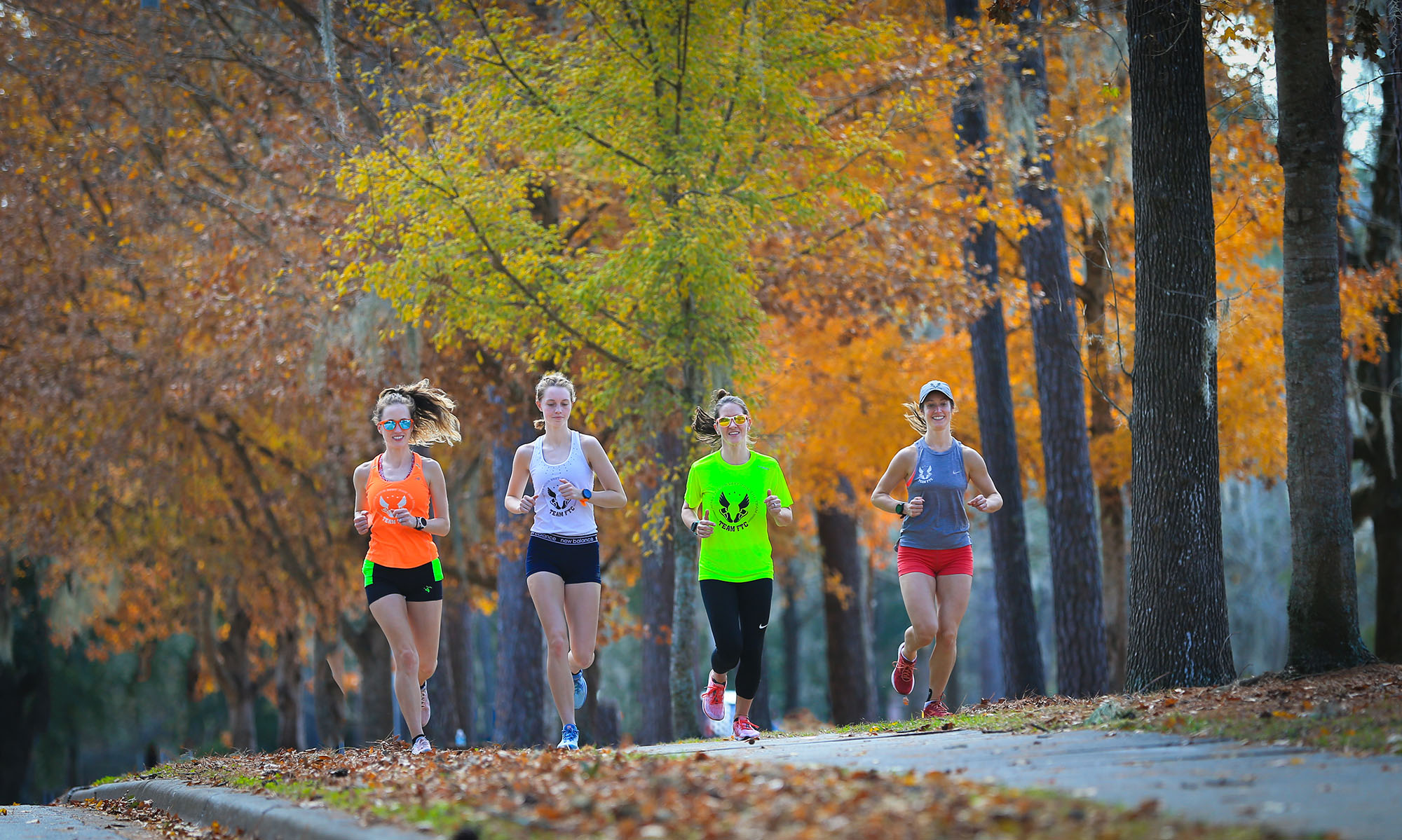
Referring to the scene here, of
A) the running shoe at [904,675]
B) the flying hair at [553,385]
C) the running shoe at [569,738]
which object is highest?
the flying hair at [553,385]

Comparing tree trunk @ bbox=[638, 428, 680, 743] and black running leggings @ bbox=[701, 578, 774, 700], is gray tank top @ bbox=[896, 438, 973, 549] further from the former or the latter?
tree trunk @ bbox=[638, 428, 680, 743]

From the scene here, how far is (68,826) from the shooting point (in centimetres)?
827

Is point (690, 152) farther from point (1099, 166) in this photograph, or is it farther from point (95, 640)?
point (95, 640)

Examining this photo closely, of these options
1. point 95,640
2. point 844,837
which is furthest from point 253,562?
point 844,837

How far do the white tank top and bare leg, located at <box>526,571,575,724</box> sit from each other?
1.01 feet

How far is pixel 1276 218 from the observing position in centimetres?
1662

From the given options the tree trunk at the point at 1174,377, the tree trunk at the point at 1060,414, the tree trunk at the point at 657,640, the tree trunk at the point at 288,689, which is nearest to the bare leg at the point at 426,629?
the tree trunk at the point at 1174,377

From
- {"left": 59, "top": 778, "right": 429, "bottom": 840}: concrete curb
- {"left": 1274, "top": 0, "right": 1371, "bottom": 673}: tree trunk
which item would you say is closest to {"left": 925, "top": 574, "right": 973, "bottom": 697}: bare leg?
{"left": 1274, "top": 0, "right": 1371, "bottom": 673}: tree trunk

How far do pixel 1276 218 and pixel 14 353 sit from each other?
1725cm

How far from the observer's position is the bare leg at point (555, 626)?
814 centimetres

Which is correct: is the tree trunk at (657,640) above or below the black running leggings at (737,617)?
below

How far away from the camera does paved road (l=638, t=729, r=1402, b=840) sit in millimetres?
4043

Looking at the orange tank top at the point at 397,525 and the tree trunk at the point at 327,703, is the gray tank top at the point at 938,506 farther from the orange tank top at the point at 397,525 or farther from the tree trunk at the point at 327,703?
the tree trunk at the point at 327,703

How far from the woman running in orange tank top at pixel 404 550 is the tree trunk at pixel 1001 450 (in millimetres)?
7850
